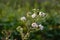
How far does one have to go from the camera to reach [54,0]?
442 centimetres

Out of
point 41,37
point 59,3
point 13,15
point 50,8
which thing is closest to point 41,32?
point 41,37

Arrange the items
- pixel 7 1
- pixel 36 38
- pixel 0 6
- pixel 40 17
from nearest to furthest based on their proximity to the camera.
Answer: pixel 40 17 → pixel 36 38 → pixel 0 6 → pixel 7 1

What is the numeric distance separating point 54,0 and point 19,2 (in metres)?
0.68

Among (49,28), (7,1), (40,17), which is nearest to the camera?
(40,17)

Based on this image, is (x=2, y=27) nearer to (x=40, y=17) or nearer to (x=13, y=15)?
(x=13, y=15)

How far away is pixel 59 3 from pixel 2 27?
152cm

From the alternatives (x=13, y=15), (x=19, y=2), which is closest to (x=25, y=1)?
(x=19, y=2)

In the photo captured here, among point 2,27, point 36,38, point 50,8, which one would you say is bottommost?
point 36,38

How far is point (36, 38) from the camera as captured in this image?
3133 mm

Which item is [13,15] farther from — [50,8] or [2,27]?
[50,8]

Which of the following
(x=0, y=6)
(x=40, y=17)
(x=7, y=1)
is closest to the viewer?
(x=40, y=17)

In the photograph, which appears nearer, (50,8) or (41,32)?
(41,32)

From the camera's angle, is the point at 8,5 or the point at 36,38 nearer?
the point at 36,38

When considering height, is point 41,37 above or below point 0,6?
below
